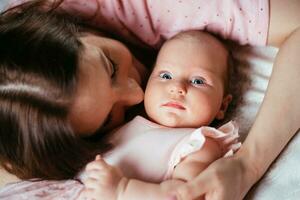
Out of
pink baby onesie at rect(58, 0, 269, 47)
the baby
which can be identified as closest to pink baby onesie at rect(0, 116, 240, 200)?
the baby

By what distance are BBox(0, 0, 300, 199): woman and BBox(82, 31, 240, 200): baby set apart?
39 mm

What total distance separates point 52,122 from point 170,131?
22cm

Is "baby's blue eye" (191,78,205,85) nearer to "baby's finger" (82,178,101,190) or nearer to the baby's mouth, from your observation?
the baby's mouth

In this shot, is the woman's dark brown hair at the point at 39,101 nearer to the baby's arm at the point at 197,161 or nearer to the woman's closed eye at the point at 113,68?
the woman's closed eye at the point at 113,68

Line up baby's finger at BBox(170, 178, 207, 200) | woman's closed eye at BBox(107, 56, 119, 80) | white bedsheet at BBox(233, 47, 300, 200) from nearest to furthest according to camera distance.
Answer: baby's finger at BBox(170, 178, 207, 200) → white bedsheet at BBox(233, 47, 300, 200) → woman's closed eye at BBox(107, 56, 119, 80)

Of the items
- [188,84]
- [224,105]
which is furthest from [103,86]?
[224,105]

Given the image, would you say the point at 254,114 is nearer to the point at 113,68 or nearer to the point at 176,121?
the point at 176,121

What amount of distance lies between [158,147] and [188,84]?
0.14 m

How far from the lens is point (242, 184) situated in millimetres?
866

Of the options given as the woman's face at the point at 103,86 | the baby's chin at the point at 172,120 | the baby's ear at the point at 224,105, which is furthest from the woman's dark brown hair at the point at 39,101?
the baby's ear at the point at 224,105

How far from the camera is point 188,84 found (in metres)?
1.00

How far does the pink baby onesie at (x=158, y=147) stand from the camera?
920 millimetres

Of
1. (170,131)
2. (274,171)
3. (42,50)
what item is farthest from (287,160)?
(42,50)

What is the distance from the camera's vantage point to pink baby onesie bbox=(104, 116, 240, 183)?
92 cm
